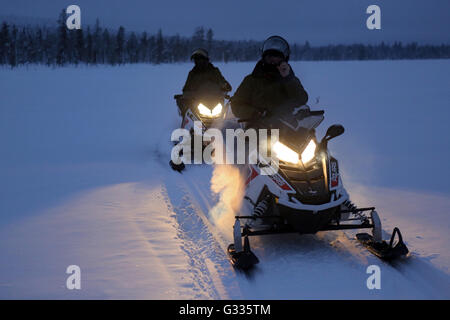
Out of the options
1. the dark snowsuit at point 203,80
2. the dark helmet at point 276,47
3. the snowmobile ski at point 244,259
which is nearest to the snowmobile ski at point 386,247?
the snowmobile ski at point 244,259

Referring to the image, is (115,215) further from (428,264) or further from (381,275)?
(428,264)

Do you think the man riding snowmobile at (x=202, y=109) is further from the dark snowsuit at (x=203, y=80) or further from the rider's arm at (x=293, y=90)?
the rider's arm at (x=293, y=90)

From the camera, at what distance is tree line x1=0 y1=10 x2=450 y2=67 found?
68.9m

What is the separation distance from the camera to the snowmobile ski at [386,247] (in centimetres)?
364

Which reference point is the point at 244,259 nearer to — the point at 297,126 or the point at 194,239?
the point at 194,239

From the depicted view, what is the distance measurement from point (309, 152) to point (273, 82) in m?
1.48

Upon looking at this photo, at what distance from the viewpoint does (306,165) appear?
12.4 feet

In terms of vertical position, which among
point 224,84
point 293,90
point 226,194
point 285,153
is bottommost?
Answer: point 226,194

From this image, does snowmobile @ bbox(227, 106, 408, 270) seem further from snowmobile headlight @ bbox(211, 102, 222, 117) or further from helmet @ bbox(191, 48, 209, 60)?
helmet @ bbox(191, 48, 209, 60)

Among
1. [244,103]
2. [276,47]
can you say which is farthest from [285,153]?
[276,47]

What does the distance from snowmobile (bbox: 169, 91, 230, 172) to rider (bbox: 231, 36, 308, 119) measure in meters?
2.25

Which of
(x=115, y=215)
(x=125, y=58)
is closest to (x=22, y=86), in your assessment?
(x=115, y=215)

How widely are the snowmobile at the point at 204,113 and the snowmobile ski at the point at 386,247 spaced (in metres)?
3.93

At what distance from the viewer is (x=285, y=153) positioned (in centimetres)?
386
